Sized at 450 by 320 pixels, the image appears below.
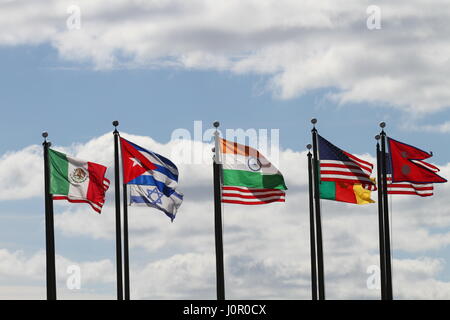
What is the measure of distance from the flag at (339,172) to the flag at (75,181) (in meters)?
8.73

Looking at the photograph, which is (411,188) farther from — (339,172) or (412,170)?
(339,172)

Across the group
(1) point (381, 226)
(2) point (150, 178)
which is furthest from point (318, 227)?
(2) point (150, 178)

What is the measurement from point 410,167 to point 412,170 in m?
0.15

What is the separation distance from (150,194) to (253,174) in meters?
4.09

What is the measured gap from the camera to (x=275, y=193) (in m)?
40.7

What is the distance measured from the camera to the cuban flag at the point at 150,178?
4138cm

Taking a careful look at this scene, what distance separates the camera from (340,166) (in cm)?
4222

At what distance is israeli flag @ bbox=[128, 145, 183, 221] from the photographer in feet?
136

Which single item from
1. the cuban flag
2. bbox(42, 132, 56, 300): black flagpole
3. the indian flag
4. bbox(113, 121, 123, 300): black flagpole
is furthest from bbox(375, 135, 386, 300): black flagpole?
bbox(42, 132, 56, 300): black flagpole

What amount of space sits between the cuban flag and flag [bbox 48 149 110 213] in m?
1.31

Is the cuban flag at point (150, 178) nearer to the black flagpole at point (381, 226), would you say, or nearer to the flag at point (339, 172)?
the flag at point (339, 172)
